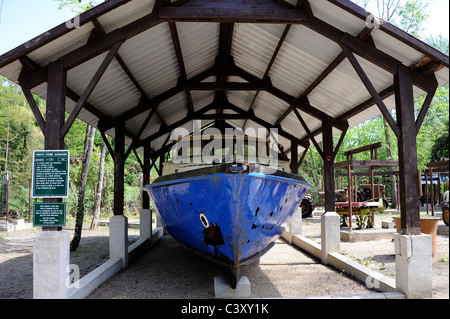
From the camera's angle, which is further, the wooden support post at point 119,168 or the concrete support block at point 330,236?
the wooden support post at point 119,168

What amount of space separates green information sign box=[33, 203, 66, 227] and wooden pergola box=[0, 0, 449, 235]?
0.82 metres

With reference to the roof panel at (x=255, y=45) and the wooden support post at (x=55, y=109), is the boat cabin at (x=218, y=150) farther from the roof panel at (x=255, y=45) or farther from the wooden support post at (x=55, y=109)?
the wooden support post at (x=55, y=109)

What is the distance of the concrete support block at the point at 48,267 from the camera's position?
4.10 metres

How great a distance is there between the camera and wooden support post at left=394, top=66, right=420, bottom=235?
4.70 m

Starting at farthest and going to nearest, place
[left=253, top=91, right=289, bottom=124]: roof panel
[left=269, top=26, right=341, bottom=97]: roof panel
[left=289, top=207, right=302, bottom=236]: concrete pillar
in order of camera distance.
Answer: [left=289, top=207, right=302, bottom=236]: concrete pillar → [left=253, top=91, right=289, bottom=124]: roof panel → [left=269, top=26, right=341, bottom=97]: roof panel

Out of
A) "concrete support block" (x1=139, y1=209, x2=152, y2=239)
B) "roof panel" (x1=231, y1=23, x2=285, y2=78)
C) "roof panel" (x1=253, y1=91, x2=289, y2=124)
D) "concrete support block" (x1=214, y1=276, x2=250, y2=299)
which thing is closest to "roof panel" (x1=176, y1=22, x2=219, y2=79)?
"roof panel" (x1=231, y1=23, x2=285, y2=78)

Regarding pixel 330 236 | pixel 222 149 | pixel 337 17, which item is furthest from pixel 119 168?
pixel 337 17

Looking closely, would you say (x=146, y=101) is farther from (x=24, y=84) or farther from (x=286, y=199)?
(x=286, y=199)

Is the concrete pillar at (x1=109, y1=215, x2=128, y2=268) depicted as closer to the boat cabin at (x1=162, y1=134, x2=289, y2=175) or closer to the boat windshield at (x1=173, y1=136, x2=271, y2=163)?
the boat cabin at (x1=162, y1=134, x2=289, y2=175)

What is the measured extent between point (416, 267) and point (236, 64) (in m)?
5.99

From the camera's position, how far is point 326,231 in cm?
716

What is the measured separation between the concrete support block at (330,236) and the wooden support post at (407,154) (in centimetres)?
247

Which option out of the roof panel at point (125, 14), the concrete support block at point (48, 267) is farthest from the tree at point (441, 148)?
the concrete support block at point (48, 267)

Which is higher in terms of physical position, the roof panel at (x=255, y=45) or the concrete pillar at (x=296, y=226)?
the roof panel at (x=255, y=45)
